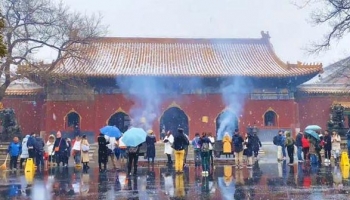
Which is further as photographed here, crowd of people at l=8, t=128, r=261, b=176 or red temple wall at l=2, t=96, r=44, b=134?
red temple wall at l=2, t=96, r=44, b=134

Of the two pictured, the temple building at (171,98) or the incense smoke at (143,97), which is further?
the incense smoke at (143,97)

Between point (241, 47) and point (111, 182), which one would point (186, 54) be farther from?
point (111, 182)

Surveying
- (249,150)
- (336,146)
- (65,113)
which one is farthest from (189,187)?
(65,113)

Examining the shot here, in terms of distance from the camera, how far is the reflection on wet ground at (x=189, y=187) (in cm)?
896

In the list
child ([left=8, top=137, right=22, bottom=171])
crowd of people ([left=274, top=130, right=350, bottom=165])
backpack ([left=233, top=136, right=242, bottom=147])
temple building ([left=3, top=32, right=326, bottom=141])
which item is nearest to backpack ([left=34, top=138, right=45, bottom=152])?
child ([left=8, top=137, right=22, bottom=171])

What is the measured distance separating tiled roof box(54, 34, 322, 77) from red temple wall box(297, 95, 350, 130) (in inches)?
130

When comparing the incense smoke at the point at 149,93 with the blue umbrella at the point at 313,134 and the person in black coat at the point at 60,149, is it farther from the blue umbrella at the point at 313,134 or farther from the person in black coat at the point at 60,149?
the blue umbrella at the point at 313,134

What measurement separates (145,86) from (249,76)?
20.0 feet

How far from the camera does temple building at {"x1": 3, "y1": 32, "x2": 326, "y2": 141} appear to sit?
88.3 ft

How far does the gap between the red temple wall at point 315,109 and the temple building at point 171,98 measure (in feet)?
1.90

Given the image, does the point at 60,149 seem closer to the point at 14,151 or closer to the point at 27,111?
the point at 14,151

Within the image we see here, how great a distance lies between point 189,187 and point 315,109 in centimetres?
2104

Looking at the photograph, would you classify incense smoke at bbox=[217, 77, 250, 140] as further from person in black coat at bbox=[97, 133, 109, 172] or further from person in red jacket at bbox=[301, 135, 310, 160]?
person in black coat at bbox=[97, 133, 109, 172]

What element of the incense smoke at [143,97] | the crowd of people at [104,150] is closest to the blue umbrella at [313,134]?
the crowd of people at [104,150]
